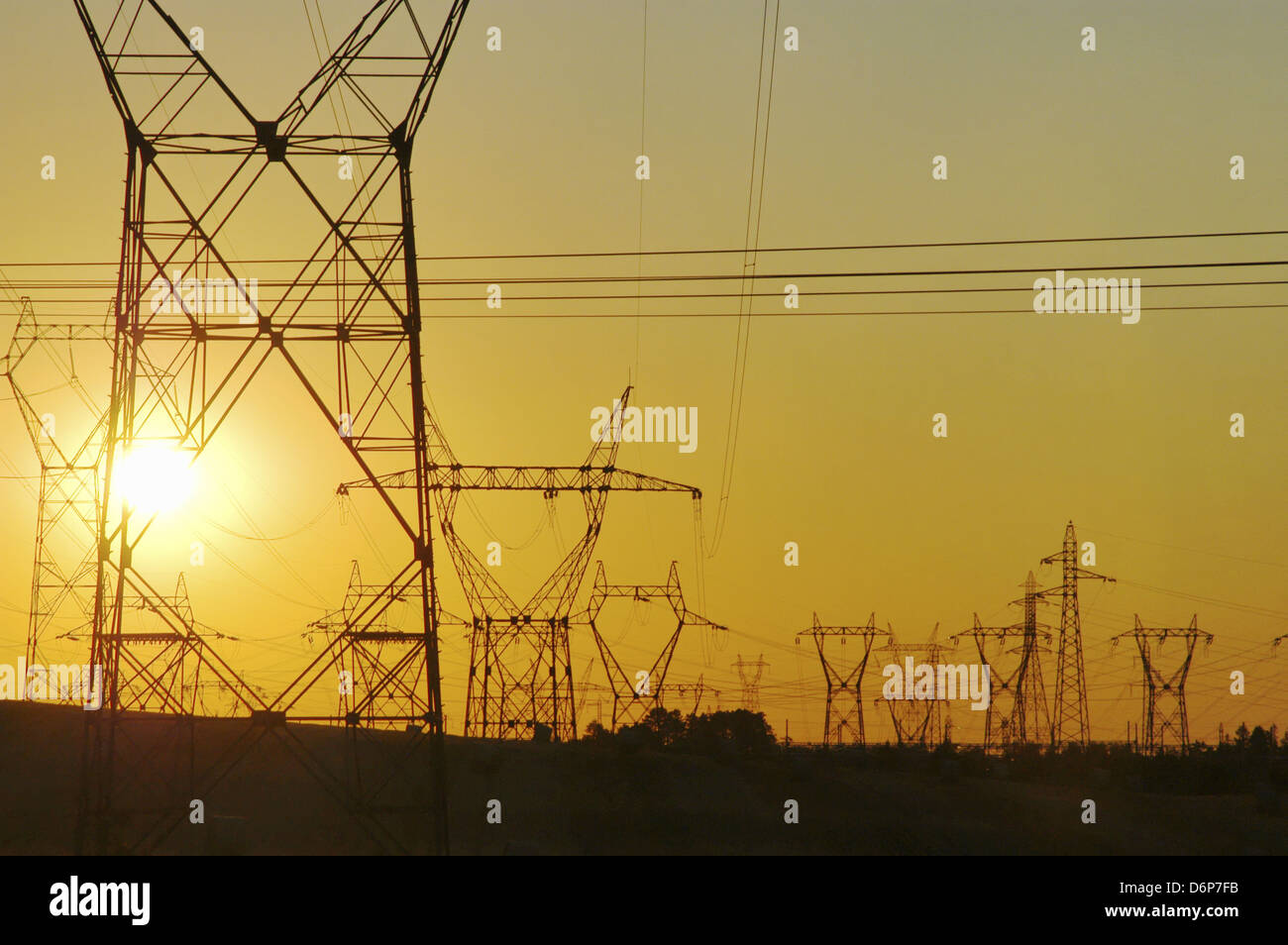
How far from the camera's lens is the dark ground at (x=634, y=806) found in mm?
50469

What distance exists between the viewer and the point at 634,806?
186 ft

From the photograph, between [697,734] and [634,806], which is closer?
[634,806]

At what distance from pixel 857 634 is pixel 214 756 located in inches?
2084

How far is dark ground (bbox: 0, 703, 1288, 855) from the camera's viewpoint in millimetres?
50469

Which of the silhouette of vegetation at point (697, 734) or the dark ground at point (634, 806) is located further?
the silhouette of vegetation at point (697, 734)

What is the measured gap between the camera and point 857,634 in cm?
10075

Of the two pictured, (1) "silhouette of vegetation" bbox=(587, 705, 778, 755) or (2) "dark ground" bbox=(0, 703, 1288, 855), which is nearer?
(2) "dark ground" bbox=(0, 703, 1288, 855)
